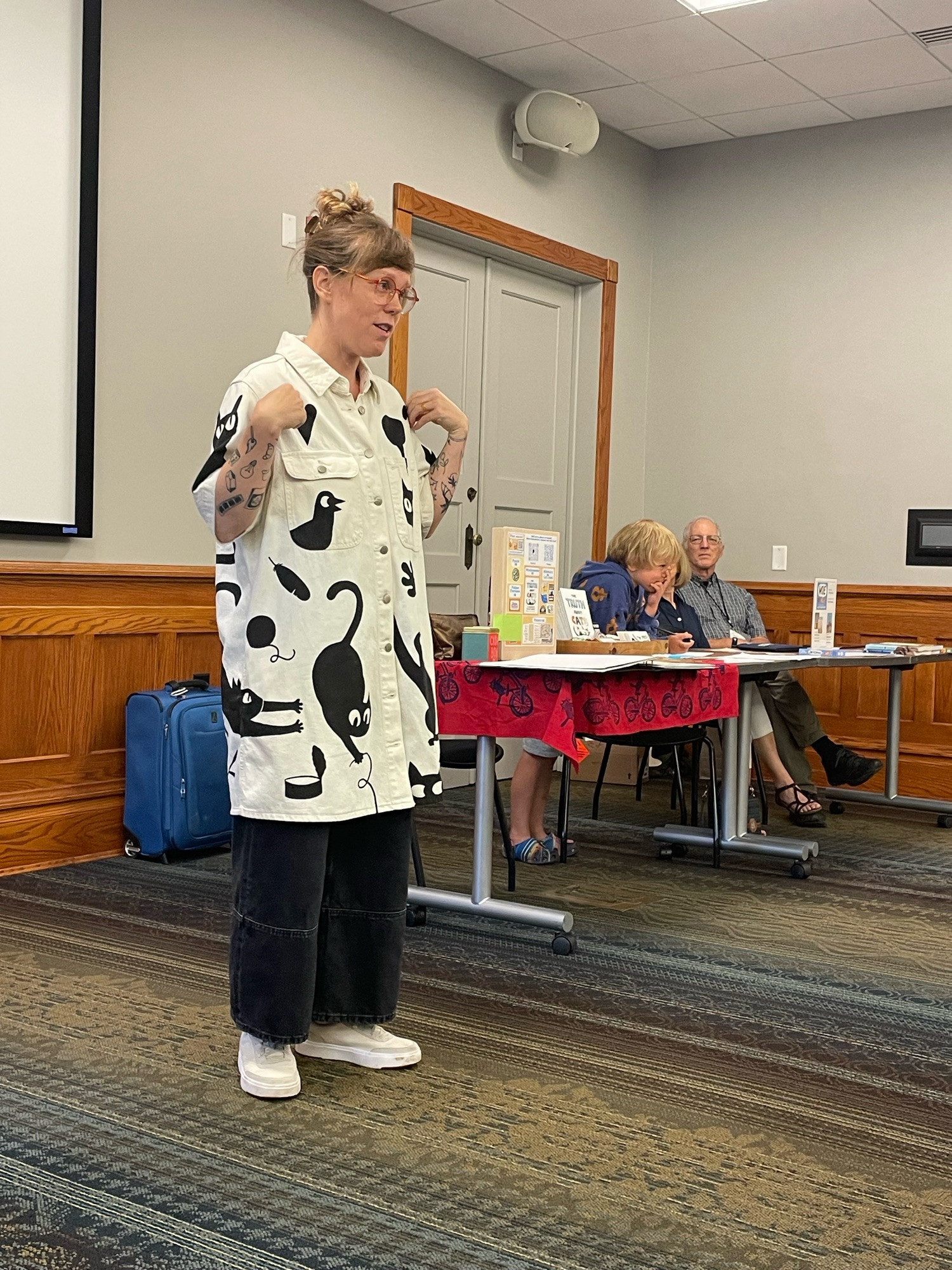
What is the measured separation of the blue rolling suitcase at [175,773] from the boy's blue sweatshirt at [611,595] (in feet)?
4.05

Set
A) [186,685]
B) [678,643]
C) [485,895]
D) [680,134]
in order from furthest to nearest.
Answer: [680,134] < [186,685] < [678,643] < [485,895]

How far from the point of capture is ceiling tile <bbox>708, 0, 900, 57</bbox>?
16.1ft

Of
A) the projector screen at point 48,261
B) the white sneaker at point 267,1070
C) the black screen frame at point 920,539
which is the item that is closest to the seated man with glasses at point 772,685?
the black screen frame at point 920,539

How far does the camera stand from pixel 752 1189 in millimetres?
2021

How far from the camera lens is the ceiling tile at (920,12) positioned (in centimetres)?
484

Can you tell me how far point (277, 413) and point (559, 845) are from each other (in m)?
2.56

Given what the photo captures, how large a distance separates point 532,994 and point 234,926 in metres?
0.85

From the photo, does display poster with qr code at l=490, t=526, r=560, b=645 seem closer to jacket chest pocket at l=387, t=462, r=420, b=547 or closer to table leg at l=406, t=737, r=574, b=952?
table leg at l=406, t=737, r=574, b=952

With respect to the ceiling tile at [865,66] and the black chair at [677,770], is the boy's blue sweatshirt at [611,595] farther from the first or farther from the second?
the ceiling tile at [865,66]

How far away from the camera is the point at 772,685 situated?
5.38 m

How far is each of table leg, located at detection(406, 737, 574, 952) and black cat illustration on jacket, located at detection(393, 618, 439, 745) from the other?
3.00 ft

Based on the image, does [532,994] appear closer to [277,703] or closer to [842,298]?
[277,703]

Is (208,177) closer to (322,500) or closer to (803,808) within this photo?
(322,500)

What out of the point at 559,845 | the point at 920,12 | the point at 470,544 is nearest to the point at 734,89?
the point at 920,12
